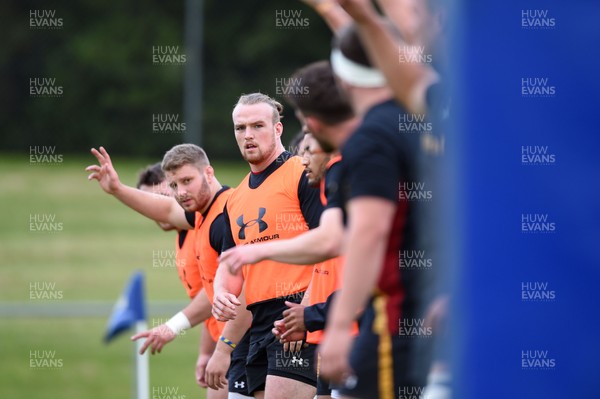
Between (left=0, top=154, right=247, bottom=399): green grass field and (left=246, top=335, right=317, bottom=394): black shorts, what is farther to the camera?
(left=0, top=154, right=247, bottom=399): green grass field

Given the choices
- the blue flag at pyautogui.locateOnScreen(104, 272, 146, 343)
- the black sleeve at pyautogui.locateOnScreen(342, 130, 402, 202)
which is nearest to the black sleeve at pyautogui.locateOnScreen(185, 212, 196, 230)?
the blue flag at pyautogui.locateOnScreen(104, 272, 146, 343)

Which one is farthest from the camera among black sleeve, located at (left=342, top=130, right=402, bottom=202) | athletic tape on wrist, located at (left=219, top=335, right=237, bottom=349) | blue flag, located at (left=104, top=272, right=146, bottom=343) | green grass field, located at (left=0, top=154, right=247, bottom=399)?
green grass field, located at (left=0, top=154, right=247, bottom=399)

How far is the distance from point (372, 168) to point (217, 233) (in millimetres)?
3594

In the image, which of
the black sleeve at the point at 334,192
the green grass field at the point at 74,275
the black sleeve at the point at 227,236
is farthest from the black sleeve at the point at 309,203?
the green grass field at the point at 74,275

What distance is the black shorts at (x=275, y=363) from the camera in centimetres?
664

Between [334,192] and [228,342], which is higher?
[334,192]

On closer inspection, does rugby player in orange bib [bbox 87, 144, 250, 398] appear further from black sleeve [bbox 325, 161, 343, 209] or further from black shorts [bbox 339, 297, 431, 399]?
black shorts [bbox 339, 297, 431, 399]

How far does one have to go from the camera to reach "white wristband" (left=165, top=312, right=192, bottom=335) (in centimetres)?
733

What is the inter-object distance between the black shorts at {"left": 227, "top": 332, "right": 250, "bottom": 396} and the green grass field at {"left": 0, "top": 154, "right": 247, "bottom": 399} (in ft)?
23.4

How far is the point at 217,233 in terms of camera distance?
726 cm

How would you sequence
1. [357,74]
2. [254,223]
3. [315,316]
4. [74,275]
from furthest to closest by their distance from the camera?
[74,275] → [254,223] → [315,316] → [357,74]

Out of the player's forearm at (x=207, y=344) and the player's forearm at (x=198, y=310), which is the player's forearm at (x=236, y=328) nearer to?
the player's forearm at (x=198, y=310)

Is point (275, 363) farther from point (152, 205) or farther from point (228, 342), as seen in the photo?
point (152, 205)

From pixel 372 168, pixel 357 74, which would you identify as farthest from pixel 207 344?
pixel 372 168
